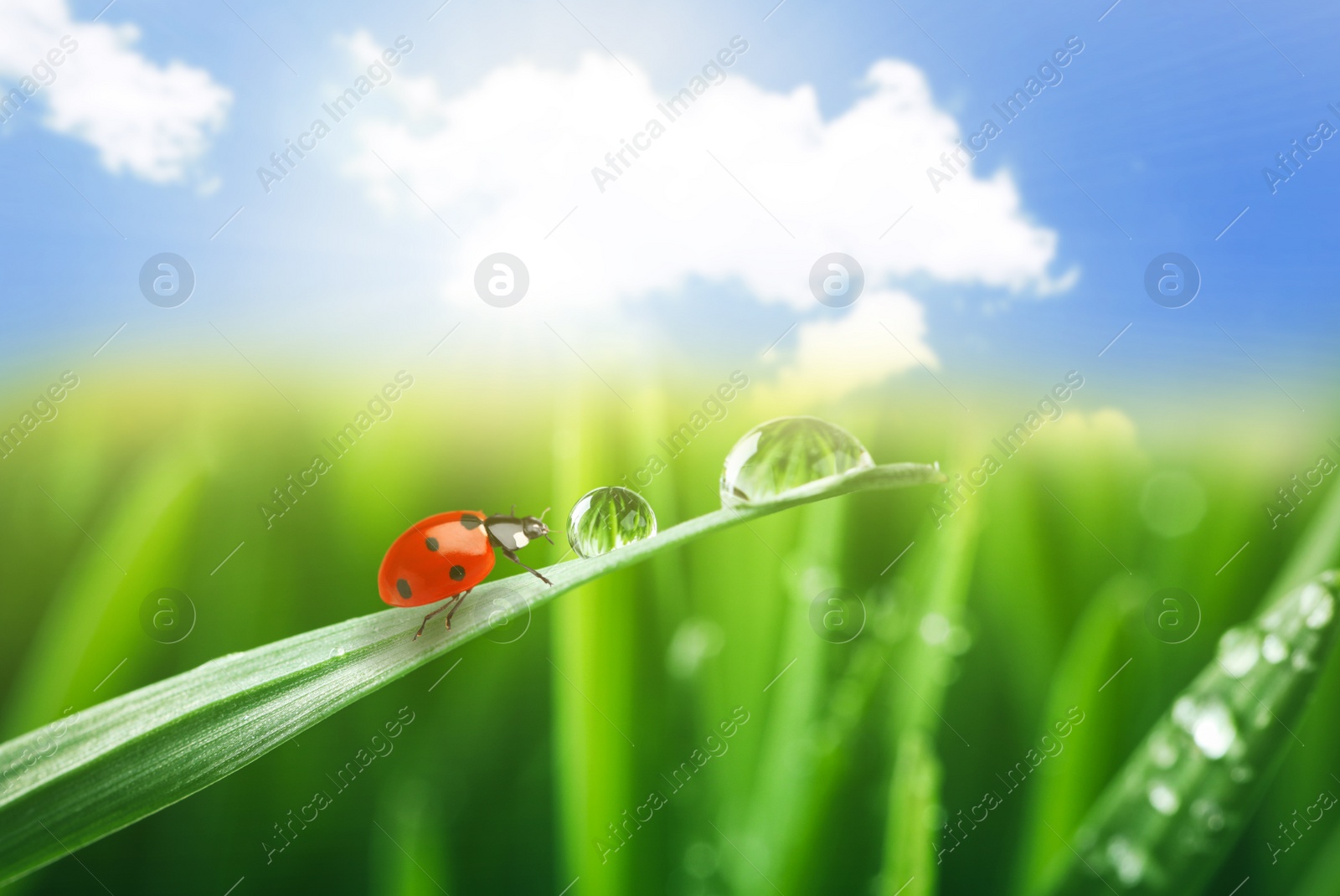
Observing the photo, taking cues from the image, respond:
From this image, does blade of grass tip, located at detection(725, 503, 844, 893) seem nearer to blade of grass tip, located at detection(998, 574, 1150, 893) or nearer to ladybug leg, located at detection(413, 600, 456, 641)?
blade of grass tip, located at detection(998, 574, 1150, 893)

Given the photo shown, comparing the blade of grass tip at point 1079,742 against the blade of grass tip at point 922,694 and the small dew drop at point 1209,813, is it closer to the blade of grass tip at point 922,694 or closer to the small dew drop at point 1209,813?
the blade of grass tip at point 922,694

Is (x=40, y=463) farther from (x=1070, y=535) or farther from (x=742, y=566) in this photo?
(x=1070, y=535)

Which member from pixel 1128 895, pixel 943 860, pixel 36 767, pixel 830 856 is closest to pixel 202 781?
pixel 36 767

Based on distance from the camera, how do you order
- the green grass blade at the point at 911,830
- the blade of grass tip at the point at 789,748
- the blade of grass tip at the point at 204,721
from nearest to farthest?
the blade of grass tip at the point at 204,721
the green grass blade at the point at 911,830
the blade of grass tip at the point at 789,748

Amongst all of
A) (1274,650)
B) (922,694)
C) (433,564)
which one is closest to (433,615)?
(433,564)

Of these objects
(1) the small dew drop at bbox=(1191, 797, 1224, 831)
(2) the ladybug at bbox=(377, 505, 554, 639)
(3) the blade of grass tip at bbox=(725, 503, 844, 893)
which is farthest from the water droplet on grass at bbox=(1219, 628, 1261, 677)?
(2) the ladybug at bbox=(377, 505, 554, 639)

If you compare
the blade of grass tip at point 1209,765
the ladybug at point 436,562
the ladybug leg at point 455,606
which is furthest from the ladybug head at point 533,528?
the blade of grass tip at point 1209,765
